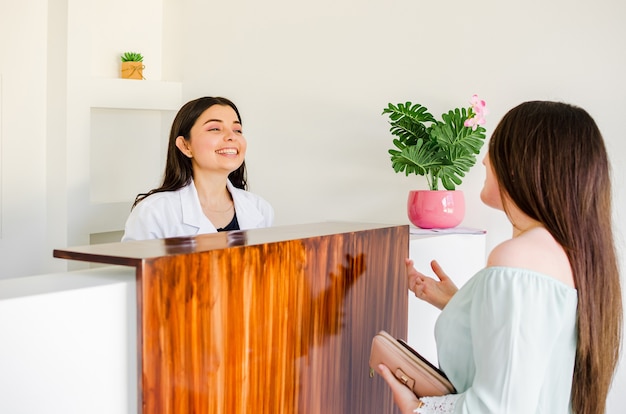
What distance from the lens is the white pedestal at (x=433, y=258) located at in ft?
7.54

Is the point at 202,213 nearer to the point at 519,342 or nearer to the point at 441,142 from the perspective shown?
the point at 441,142

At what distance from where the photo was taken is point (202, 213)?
2607mm

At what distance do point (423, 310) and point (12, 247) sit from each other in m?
2.21

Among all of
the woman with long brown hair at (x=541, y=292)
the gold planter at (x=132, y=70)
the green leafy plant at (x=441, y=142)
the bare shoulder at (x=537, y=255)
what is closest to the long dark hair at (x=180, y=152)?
the green leafy plant at (x=441, y=142)

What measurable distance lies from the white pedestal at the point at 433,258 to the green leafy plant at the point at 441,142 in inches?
9.8

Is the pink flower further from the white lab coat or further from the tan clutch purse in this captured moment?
the tan clutch purse

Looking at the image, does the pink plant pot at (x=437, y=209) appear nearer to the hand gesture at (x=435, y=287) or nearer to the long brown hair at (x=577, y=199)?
the hand gesture at (x=435, y=287)

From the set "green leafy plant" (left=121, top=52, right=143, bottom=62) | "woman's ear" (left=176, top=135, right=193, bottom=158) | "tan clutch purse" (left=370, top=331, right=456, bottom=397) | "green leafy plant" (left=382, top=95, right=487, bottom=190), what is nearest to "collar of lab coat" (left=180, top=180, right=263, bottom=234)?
"woman's ear" (left=176, top=135, right=193, bottom=158)

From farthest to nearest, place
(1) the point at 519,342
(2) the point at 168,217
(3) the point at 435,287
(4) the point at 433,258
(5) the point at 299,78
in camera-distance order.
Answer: (5) the point at 299,78 → (2) the point at 168,217 → (4) the point at 433,258 → (3) the point at 435,287 → (1) the point at 519,342

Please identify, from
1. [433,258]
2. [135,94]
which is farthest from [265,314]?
[135,94]

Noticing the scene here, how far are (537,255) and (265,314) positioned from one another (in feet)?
1.72

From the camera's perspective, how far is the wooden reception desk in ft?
3.94

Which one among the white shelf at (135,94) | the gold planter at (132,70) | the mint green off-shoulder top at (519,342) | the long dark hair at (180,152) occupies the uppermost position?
the gold planter at (132,70)

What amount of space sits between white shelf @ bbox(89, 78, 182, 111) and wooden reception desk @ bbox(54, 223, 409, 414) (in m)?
2.25
